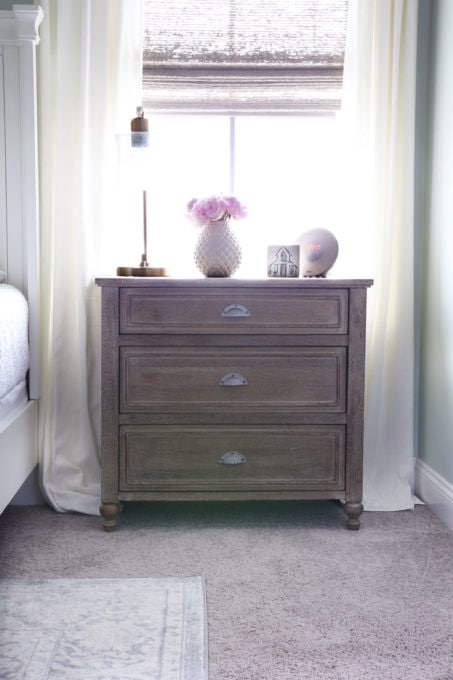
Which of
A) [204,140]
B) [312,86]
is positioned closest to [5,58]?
[204,140]

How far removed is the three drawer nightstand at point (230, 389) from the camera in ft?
7.11

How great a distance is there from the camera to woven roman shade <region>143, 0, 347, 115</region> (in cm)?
251

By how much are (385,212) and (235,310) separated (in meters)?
0.72

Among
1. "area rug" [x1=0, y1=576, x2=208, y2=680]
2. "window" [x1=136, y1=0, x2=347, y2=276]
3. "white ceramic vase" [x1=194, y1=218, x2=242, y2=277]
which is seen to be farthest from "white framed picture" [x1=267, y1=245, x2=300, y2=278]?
"area rug" [x1=0, y1=576, x2=208, y2=680]

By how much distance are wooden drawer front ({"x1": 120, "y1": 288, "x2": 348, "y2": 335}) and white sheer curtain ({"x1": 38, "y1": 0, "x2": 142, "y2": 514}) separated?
0.33 metres

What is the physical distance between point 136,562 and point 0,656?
565mm

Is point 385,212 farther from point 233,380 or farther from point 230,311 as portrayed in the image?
point 233,380

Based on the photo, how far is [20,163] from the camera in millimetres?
2367

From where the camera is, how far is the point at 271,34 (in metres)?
2.54

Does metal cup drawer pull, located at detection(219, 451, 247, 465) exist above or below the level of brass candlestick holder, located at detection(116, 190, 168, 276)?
below

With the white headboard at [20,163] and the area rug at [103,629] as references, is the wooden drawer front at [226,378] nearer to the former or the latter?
the white headboard at [20,163]

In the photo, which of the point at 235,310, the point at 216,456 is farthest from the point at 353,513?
the point at 235,310

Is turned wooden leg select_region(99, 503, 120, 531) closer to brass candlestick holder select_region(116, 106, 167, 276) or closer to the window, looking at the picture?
brass candlestick holder select_region(116, 106, 167, 276)

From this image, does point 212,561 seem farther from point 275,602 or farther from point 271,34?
point 271,34
